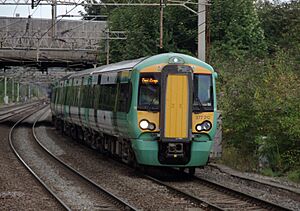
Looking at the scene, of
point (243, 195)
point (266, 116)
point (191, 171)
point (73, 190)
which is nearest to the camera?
point (243, 195)

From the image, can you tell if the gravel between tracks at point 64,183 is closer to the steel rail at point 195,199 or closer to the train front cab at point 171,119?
the steel rail at point 195,199

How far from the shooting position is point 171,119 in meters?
14.6

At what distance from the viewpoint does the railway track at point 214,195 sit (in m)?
11.4

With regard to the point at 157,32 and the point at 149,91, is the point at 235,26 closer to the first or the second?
the point at 157,32

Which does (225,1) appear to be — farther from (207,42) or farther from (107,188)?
(107,188)

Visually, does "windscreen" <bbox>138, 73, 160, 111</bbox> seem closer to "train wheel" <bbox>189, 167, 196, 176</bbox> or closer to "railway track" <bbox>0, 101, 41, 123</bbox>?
"train wheel" <bbox>189, 167, 196, 176</bbox>

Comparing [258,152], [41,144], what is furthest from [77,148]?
[258,152]

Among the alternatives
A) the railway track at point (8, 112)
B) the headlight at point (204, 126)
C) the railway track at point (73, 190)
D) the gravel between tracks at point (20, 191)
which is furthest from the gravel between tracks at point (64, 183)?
the railway track at point (8, 112)

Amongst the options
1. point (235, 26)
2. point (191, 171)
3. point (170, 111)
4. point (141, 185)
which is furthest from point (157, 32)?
point (141, 185)

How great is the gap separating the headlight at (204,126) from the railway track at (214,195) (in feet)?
3.85

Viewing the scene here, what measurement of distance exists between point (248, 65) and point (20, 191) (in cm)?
1210

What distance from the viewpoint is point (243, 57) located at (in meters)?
30.5

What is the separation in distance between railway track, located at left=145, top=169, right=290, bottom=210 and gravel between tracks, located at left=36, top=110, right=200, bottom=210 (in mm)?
313

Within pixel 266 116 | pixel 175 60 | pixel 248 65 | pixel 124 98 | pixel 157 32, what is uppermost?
pixel 157 32
